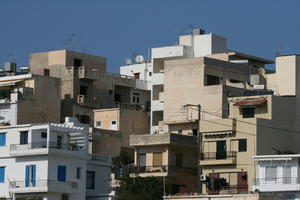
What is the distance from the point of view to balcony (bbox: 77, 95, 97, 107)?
326 ft

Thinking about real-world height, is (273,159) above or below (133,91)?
below

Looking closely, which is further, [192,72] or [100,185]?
[192,72]

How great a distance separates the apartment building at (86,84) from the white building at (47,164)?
60.3 feet

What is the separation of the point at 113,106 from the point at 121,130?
739 centimetres

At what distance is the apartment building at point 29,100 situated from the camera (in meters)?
93.2

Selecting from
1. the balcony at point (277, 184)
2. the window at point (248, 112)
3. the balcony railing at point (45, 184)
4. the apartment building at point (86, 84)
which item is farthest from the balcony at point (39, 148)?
the apartment building at point (86, 84)

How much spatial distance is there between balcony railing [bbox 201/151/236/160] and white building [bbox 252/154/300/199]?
140 inches

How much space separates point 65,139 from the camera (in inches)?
3150

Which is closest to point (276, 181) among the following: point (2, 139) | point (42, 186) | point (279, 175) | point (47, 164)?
point (279, 175)

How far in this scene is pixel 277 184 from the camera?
76500mm

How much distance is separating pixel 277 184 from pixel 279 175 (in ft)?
2.84

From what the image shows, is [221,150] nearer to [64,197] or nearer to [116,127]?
[64,197]

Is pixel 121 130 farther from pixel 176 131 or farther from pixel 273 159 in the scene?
pixel 273 159

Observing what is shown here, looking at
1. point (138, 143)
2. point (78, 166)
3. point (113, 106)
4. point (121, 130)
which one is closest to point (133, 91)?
point (113, 106)
